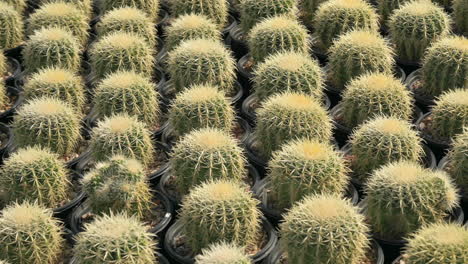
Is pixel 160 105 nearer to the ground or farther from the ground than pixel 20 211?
nearer to the ground

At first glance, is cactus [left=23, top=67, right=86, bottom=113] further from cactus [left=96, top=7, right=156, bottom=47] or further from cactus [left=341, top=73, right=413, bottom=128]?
cactus [left=341, top=73, right=413, bottom=128]

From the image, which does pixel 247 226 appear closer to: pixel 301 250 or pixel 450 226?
pixel 301 250

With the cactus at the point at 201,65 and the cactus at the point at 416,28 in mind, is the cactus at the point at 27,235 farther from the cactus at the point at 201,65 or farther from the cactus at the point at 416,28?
the cactus at the point at 416,28

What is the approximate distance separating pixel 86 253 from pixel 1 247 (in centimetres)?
54

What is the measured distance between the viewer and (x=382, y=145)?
4.70 meters

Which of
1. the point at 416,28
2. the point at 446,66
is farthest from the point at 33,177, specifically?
the point at 416,28

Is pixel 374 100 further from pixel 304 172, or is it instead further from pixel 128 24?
pixel 128 24

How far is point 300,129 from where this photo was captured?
190 inches

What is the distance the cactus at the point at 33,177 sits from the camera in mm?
4473

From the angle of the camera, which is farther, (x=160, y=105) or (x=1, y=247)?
(x=160, y=105)

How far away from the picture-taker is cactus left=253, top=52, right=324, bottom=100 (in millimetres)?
5344

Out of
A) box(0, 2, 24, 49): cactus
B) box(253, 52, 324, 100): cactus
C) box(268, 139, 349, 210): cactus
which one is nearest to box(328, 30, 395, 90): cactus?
box(253, 52, 324, 100): cactus

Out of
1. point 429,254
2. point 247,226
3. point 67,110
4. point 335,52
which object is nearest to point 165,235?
point 247,226

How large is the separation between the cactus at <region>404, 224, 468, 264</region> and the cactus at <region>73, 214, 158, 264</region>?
55.7 inches
